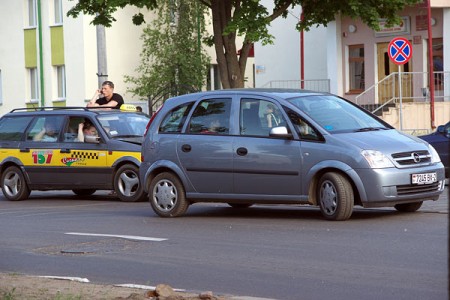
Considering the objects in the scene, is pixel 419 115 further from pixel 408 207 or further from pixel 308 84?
pixel 408 207

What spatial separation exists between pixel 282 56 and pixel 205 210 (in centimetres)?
3104

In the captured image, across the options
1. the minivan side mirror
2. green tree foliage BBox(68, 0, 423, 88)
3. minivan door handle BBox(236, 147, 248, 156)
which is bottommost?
minivan door handle BBox(236, 147, 248, 156)

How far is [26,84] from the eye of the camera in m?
52.5

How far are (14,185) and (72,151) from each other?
1578 mm

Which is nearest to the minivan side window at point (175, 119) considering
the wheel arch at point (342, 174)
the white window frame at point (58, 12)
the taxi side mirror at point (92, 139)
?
the wheel arch at point (342, 174)

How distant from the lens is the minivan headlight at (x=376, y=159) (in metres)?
13.8

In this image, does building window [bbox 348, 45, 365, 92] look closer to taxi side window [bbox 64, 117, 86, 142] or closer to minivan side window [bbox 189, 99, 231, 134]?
taxi side window [bbox 64, 117, 86, 142]

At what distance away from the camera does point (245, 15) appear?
27.4 m

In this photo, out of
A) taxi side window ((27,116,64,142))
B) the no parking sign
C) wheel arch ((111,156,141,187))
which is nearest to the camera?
wheel arch ((111,156,141,187))

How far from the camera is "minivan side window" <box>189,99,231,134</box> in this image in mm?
15375

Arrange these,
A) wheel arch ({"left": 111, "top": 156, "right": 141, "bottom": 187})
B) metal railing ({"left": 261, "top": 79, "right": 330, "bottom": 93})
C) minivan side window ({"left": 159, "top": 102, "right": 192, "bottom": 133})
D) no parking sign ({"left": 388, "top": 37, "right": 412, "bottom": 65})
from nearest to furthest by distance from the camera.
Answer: minivan side window ({"left": 159, "top": 102, "right": 192, "bottom": 133}) < wheel arch ({"left": 111, "top": 156, "right": 141, "bottom": 187}) < no parking sign ({"left": 388, "top": 37, "right": 412, "bottom": 65}) < metal railing ({"left": 261, "top": 79, "right": 330, "bottom": 93})

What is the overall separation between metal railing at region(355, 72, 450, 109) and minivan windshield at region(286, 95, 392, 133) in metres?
24.6

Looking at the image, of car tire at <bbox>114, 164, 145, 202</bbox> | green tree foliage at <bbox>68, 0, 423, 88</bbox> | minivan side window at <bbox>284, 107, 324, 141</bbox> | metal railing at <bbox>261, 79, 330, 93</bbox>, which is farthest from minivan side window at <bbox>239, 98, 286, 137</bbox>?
metal railing at <bbox>261, 79, 330, 93</bbox>

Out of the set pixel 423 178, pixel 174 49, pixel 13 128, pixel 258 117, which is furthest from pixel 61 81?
pixel 423 178
